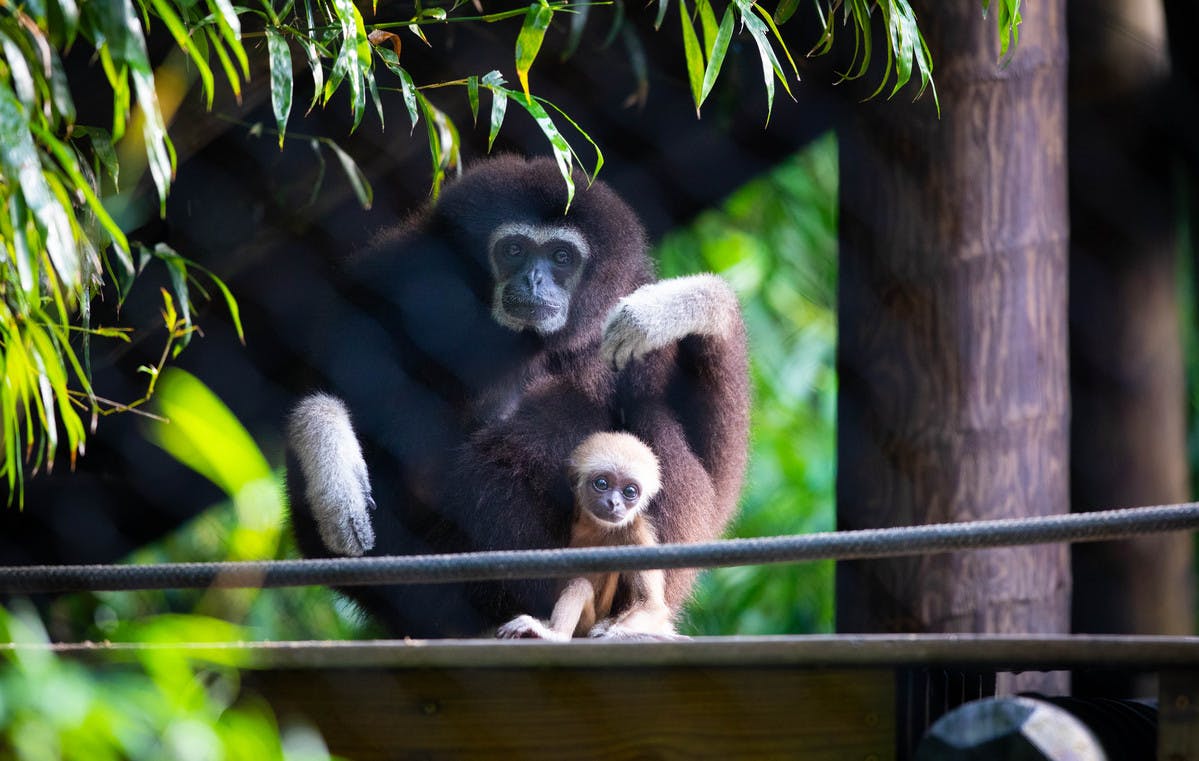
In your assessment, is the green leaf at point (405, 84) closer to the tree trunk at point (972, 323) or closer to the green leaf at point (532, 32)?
the green leaf at point (532, 32)

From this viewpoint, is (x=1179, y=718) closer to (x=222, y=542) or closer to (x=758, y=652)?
(x=758, y=652)

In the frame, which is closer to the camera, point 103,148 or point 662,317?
point 103,148

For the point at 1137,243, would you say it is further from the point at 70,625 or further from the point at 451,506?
the point at 70,625

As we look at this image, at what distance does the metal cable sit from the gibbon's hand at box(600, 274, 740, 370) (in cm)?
76

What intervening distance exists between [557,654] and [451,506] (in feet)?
2.70

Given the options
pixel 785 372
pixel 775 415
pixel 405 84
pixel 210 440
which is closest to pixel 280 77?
pixel 405 84

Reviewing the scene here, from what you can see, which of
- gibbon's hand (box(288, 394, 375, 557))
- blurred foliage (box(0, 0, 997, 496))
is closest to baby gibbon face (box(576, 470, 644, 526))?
gibbon's hand (box(288, 394, 375, 557))

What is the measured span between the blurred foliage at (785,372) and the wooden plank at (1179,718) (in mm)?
2870

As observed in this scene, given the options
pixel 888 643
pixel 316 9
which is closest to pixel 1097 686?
pixel 888 643

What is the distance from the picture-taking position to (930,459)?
2160mm

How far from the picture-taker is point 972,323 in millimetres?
2143

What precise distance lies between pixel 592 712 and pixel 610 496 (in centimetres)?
62

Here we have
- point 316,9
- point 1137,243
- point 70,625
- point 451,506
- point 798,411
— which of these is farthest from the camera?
point 798,411

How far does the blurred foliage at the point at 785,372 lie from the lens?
4.06 metres
